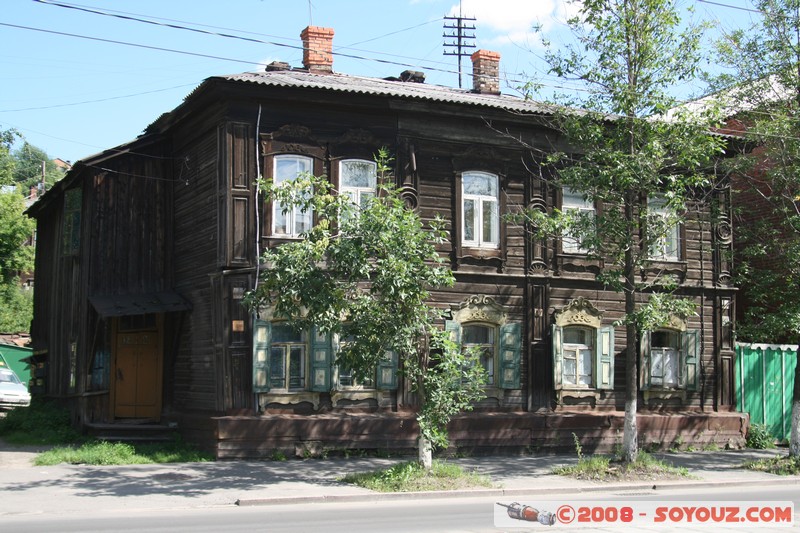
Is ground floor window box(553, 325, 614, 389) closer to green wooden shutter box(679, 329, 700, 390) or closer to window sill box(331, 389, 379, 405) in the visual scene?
green wooden shutter box(679, 329, 700, 390)

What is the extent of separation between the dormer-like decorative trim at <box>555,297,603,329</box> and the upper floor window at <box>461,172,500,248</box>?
2.20m

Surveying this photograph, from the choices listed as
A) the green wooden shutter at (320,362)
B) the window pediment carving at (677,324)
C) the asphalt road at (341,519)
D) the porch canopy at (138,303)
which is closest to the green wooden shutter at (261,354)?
the green wooden shutter at (320,362)

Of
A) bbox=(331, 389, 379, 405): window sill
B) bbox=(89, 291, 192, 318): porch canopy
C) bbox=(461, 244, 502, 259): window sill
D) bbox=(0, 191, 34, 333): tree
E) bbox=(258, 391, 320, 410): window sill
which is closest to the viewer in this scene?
bbox=(258, 391, 320, 410): window sill

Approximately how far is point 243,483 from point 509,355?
7493 mm

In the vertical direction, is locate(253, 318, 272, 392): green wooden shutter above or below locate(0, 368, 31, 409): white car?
above

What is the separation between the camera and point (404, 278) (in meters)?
14.3

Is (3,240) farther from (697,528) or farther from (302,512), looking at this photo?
(697,528)

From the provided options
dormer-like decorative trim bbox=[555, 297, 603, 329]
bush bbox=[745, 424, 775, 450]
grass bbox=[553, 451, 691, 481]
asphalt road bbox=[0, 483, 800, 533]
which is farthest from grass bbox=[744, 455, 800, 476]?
dormer-like decorative trim bbox=[555, 297, 603, 329]

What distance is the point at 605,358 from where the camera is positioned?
21062 mm

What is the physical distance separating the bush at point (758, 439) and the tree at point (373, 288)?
35.5 ft

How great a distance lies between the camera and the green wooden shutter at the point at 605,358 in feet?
68.8

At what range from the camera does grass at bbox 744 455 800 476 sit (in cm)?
1761

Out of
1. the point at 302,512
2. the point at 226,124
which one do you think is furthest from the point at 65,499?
the point at 226,124

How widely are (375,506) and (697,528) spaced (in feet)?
15.3
